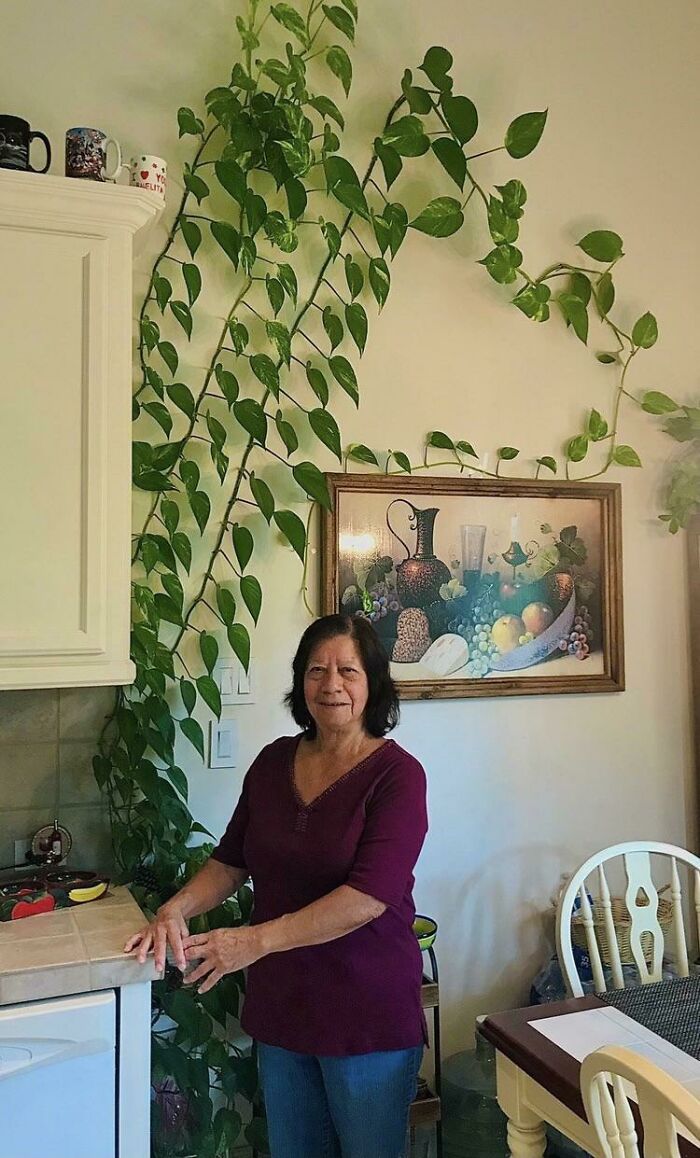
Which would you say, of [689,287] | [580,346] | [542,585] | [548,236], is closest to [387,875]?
[542,585]

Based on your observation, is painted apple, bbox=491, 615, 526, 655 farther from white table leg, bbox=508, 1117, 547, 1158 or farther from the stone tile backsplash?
white table leg, bbox=508, 1117, 547, 1158

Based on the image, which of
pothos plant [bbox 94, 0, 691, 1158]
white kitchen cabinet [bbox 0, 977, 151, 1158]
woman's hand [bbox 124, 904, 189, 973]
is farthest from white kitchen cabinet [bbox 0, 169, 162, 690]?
white kitchen cabinet [bbox 0, 977, 151, 1158]

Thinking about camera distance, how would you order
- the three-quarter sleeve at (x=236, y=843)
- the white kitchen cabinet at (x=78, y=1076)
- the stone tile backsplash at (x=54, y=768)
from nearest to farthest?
the white kitchen cabinet at (x=78, y=1076), the three-quarter sleeve at (x=236, y=843), the stone tile backsplash at (x=54, y=768)

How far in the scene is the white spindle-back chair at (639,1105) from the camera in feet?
3.41

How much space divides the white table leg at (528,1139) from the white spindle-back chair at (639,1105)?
34 centimetres

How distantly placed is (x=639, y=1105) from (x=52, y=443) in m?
1.46

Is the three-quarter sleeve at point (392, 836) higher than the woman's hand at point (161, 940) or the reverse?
higher

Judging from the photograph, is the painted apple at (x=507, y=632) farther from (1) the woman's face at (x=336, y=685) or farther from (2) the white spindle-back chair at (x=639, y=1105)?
(2) the white spindle-back chair at (x=639, y=1105)

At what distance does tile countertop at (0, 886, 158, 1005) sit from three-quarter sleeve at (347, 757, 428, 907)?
394 millimetres

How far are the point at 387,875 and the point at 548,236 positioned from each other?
1843 millimetres

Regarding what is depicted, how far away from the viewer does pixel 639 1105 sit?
113cm

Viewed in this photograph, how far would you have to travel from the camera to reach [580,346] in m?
2.72

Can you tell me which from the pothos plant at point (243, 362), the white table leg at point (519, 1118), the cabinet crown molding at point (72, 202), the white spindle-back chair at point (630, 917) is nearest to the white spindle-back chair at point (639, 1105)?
the white table leg at point (519, 1118)

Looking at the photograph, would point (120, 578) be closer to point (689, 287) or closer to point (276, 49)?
point (276, 49)
